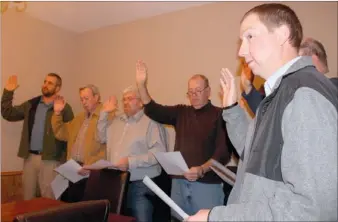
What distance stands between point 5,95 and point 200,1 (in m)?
2.37

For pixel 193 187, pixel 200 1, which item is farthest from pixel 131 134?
pixel 200 1

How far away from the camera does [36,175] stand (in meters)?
3.71

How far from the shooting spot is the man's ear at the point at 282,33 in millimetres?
920

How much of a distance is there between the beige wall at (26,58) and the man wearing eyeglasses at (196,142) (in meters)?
1.98

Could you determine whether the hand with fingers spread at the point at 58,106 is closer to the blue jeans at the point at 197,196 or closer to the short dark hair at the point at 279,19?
the blue jeans at the point at 197,196

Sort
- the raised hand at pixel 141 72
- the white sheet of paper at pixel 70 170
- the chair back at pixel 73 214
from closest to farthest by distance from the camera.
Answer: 1. the chair back at pixel 73 214
2. the white sheet of paper at pixel 70 170
3. the raised hand at pixel 141 72

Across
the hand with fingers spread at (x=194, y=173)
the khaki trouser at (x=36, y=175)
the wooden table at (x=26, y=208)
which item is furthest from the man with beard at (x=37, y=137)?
the hand with fingers spread at (x=194, y=173)

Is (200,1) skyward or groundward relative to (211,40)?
skyward

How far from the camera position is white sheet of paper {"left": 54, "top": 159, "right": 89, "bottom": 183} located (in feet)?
8.94

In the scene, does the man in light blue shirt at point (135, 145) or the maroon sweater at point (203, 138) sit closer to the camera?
the maroon sweater at point (203, 138)

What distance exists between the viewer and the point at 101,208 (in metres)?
1.26

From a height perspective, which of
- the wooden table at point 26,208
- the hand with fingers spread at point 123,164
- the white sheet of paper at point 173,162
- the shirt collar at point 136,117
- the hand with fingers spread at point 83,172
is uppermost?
the shirt collar at point 136,117

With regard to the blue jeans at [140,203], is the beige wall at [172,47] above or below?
above

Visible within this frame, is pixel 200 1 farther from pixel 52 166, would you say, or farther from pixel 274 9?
pixel 274 9
